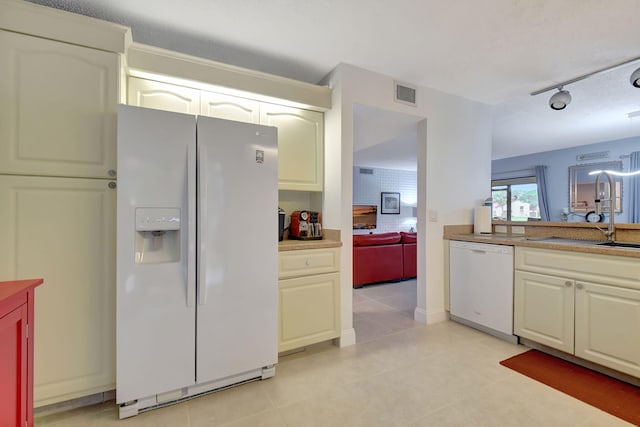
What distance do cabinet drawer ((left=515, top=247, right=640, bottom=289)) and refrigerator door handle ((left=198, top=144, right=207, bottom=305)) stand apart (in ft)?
8.15

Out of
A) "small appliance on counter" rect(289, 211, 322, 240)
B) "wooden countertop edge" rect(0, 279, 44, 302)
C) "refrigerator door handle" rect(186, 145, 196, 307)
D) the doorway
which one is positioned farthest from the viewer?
the doorway

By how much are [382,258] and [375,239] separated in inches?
13.1

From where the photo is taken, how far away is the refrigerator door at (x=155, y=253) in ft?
5.05

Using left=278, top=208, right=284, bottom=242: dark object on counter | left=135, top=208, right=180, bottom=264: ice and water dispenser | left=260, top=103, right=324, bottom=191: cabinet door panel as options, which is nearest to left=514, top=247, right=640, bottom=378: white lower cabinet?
left=260, top=103, right=324, bottom=191: cabinet door panel

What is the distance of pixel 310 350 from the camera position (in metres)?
2.37

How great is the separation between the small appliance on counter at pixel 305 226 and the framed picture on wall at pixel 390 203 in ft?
18.9

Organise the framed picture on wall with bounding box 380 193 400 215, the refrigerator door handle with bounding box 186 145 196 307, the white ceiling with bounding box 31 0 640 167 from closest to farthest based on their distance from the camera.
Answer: the refrigerator door handle with bounding box 186 145 196 307 < the white ceiling with bounding box 31 0 640 167 < the framed picture on wall with bounding box 380 193 400 215

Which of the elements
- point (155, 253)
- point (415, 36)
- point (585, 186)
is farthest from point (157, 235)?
point (585, 186)

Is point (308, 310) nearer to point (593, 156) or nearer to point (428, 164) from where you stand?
point (428, 164)

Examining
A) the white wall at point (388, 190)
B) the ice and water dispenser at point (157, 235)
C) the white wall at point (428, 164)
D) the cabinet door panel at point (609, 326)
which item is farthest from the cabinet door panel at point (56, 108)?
the white wall at point (388, 190)

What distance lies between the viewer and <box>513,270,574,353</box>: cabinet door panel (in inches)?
82.7

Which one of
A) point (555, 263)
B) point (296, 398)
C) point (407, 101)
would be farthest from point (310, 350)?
point (407, 101)

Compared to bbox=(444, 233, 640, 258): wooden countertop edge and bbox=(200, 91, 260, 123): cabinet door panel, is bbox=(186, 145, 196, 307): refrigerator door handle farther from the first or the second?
bbox=(444, 233, 640, 258): wooden countertop edge

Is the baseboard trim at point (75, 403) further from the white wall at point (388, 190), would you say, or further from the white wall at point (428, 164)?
the white wall at point (388, 190)
